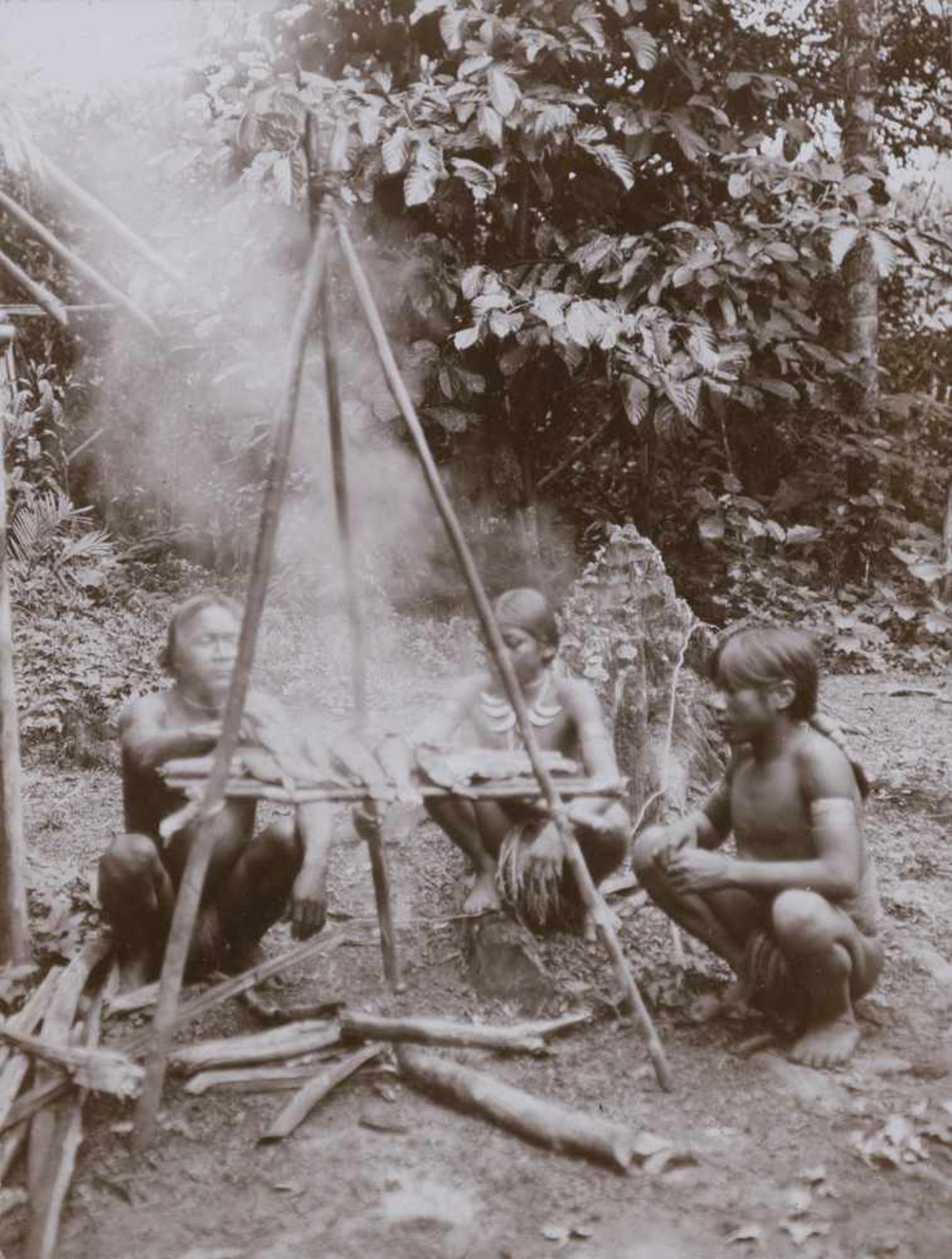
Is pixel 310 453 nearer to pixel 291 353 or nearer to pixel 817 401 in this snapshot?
pixel 817 401

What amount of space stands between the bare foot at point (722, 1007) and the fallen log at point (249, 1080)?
3.98 ft

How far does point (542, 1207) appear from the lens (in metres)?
2.93

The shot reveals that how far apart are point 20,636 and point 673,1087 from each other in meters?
5.98

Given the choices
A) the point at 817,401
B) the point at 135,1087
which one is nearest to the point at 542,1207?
the point at 135,1087

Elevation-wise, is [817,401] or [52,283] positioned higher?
[52,283]

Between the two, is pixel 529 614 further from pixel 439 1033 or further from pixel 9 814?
pixel 9 814

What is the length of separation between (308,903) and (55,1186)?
1035 millimetres

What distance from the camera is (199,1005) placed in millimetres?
3594

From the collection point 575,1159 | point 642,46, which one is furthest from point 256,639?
point 642,46

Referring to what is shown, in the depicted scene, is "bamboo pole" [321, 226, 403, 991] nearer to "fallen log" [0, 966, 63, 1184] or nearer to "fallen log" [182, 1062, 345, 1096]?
"fallen log" [182, 1062, 345, 1096]

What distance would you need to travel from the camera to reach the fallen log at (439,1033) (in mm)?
3533

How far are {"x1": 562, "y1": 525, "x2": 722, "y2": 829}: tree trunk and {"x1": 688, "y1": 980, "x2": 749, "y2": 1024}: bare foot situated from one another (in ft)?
4.73

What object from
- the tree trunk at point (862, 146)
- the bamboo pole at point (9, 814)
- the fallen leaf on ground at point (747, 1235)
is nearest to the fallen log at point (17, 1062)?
the bamboo pole at point (9, 814)

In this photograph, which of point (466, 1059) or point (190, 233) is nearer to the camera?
point (466, 1059)
